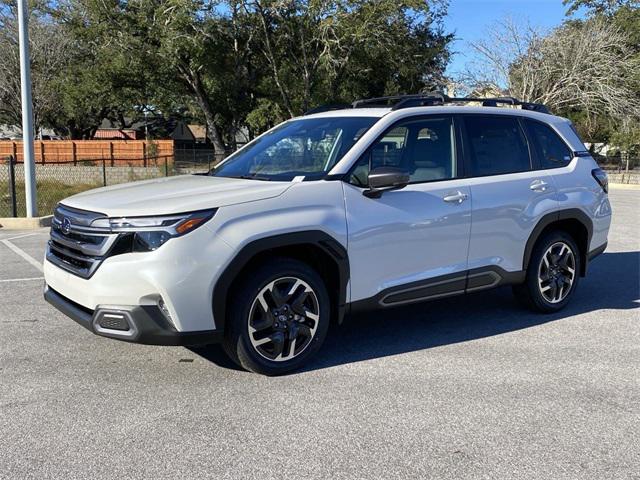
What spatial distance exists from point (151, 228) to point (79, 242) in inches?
25.4

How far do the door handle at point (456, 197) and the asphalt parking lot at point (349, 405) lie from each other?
1162 millimetres

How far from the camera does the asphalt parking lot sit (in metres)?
3.25

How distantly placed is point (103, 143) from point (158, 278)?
39024 millimetres

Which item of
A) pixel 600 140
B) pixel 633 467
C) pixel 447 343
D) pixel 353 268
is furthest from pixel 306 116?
pixel 600 140

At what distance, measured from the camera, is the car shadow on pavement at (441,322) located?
496cm

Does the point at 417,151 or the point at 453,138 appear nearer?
the point at 417,151

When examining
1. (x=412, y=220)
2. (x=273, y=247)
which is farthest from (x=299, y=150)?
(x=273, y=247)

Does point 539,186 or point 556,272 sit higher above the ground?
point 539,186

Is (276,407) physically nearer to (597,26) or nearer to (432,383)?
(432,383)

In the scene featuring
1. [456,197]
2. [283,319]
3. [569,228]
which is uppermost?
[456,197]

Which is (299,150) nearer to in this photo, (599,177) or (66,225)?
(66,225)

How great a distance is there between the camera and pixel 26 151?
1309 cm

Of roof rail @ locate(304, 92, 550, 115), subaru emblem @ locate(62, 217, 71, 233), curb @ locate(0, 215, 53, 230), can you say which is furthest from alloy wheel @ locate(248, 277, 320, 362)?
curb @ locate(0, 215, 53, 230)

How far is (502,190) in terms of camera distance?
538cm
